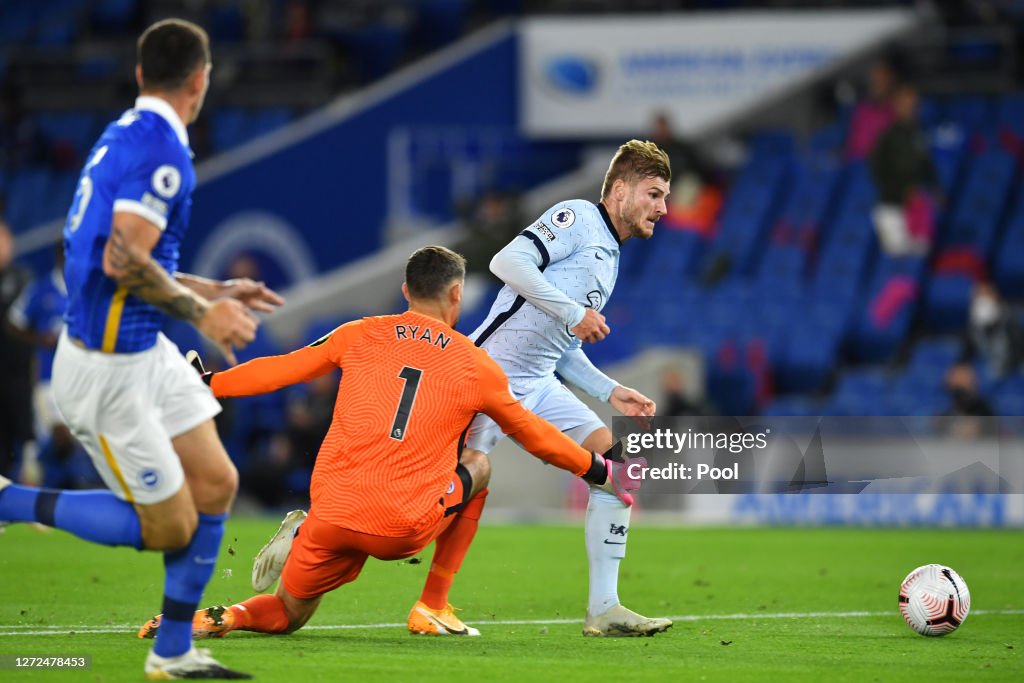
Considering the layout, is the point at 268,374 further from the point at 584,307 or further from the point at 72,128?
the point at 72,128

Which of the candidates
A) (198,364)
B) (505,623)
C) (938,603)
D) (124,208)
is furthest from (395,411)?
(938,603)

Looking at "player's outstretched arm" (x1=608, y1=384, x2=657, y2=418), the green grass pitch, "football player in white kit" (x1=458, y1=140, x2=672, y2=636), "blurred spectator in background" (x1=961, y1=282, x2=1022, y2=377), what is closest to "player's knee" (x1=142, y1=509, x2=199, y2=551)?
the green grass pitch

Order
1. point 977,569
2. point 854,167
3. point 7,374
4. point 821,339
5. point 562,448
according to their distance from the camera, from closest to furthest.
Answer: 1. point 562,448
2. point 977,569
3. point 7,374
4. point 821,339
5. point 854,167

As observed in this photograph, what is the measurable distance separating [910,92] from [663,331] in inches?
159

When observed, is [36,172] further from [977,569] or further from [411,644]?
[411,644]

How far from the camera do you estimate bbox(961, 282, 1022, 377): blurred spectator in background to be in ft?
58.3

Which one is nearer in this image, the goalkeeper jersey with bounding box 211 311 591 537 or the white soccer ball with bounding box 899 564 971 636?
the goalkeeper jersey with bounding box 211 311 591 537

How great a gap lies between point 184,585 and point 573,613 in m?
3.62

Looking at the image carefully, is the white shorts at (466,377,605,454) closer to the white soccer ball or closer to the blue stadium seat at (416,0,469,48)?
the white soccer ball

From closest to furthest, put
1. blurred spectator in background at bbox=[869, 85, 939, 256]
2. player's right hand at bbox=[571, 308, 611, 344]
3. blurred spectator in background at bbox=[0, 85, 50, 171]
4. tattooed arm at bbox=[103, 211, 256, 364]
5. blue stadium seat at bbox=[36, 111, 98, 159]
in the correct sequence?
tattooed arm at bbox=[103, 211, 256, 364] → player's right hand at bbox=[571, 308, 611, 344] → blurred spectator in background at bbox=[869, 85, 939, 256] → blue stadium seat at bbox=[36, 111, 98, 159] → blurred spectator in background at bbox=[0, 85, 50, 171]

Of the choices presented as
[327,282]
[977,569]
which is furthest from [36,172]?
[977,569]

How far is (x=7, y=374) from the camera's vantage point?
13008mm

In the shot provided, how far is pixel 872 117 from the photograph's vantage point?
20.9 meters

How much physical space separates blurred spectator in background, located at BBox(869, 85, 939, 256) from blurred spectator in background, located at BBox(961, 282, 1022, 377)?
1621mm
